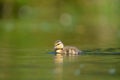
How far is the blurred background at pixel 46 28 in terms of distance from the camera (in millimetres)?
17828

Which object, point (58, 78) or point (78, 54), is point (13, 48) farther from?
point (58, 78)

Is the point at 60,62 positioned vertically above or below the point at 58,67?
above

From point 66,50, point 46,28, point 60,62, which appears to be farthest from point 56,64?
point 46,28

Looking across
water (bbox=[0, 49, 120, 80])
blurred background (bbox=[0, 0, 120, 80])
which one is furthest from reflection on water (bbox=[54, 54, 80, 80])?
blurred background (bbox=[0, 0, 120, 80])

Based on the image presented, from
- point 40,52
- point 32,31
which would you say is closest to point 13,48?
point 40,52

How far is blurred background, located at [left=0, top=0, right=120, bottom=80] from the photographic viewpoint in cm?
1783

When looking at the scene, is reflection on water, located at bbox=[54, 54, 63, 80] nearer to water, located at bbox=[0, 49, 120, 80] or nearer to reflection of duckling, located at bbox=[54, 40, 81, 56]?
water, located at bbox=[0, 49, 120, 80]

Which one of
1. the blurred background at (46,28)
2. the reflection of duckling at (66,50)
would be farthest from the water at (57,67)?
the reflection of duckling at (66,50)

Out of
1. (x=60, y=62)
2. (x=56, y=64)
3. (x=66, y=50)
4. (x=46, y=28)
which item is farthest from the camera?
(x=46, y=28)

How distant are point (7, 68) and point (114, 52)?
12.8 ft

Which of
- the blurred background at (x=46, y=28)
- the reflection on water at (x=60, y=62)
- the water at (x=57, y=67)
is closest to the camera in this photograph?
the water at (x=57, y=67)

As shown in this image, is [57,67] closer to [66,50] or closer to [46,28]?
[66,50]

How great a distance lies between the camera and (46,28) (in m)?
35.0

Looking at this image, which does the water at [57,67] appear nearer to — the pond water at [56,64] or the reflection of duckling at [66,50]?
the pond water at [56,64]
